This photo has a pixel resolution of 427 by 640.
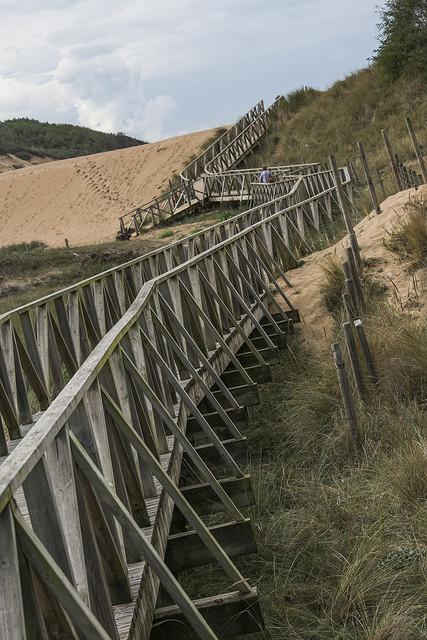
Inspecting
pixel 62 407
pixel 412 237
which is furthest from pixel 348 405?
pixel 412 237

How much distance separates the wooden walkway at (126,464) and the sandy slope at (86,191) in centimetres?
3227

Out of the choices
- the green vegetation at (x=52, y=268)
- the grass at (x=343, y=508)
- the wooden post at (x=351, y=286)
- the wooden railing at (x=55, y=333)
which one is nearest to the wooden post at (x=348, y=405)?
the grass at (x=343, y=508)

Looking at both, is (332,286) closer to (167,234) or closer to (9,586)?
(9,586)

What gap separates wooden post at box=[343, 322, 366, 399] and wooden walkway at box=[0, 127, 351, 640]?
939mm

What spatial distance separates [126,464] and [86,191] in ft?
152

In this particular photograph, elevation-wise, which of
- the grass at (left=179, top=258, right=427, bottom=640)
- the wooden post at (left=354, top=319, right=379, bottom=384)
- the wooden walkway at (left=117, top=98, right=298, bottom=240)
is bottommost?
the grass at (left=179, top=258, right=427, bottom=640)

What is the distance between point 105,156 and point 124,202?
8537 millimetres

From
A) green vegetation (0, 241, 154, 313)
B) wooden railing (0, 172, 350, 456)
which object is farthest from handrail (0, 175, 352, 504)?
green vegetation (0, 241, 154, 313)

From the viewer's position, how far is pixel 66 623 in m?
2.59

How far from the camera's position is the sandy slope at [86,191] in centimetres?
4475

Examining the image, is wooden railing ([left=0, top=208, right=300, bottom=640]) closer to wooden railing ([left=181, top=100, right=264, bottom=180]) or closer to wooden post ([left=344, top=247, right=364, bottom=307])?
wooden post ([left=344, top=247, right=364, bottom=307])

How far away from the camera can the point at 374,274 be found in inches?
459

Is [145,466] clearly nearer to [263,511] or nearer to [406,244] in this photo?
[263,511]

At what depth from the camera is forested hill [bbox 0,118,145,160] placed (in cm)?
7838
